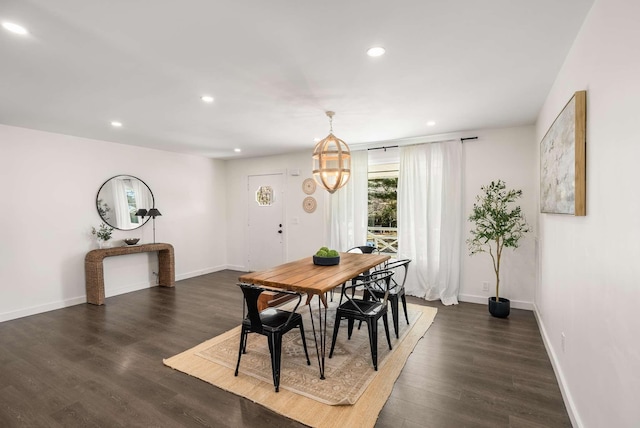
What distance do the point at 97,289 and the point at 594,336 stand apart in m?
5.58

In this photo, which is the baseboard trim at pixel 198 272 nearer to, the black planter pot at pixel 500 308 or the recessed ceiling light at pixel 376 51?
the black planter pot at pixel 500 308

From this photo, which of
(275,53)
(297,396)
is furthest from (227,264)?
(275,53)

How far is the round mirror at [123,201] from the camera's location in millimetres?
4968

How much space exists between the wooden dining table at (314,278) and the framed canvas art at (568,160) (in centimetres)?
168

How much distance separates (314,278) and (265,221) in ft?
13.2

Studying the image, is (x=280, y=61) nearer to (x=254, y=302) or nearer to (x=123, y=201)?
(x=254, y=302)

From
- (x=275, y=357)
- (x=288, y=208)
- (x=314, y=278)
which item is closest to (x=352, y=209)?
(x=288, y=208)

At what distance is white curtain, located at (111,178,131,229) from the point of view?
5090mm

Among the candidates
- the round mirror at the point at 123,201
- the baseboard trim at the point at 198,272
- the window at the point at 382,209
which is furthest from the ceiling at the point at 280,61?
the baseboard trim at the point at 198,272

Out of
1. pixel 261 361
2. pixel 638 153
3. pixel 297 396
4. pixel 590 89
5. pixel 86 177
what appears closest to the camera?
pixel 638 153

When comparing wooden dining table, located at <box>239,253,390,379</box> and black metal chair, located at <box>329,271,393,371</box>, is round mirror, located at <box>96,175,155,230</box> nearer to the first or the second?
wooden dining table, located at <box>239,253,390,379</box>

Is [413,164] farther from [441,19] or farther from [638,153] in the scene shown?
[638,153]

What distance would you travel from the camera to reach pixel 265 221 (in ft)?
21.5

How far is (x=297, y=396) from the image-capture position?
230 cm
